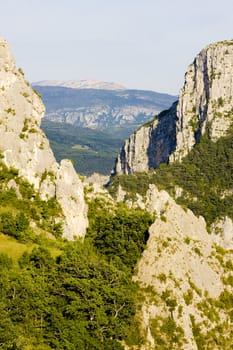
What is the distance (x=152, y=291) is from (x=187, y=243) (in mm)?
6659

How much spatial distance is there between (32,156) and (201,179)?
116621mm

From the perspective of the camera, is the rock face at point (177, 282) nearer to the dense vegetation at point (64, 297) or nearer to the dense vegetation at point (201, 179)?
the dense vegetation at point (64, 297)

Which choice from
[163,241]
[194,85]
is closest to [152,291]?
[163,241]

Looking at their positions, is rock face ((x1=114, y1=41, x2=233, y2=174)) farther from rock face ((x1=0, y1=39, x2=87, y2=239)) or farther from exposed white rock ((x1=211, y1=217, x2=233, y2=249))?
rock face ((x1=0, y1=39, x2=87, y2=239))

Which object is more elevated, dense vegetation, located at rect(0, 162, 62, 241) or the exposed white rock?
dense vegetation, located at rect(0, 162, 62, 241)

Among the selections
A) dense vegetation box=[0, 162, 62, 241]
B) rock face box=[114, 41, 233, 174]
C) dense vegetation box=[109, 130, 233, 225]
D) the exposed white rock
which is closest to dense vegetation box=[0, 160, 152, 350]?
dense vegetation box=[0, 162, 62, 241]

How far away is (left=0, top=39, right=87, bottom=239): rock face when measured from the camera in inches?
2351

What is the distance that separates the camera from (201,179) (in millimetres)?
173625

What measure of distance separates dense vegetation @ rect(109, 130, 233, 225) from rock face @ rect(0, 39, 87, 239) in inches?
3565

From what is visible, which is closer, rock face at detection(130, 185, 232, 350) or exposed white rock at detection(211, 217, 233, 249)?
rock face at detection(130, 185, 232, 350)

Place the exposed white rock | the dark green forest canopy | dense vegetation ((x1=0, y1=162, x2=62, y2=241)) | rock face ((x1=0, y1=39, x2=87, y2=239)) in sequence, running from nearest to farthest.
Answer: the dark green forest canopy < dense vegetation ((x1=0, y1=162, x2=62, y2=241)) < rock face ((x1=0, y1=39, x2=87, y2=239)) < the exposed white rock

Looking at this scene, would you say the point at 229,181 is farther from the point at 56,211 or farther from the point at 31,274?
the point at 31,274

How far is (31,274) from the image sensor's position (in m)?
42.9

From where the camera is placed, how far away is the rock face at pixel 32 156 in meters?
59.7
